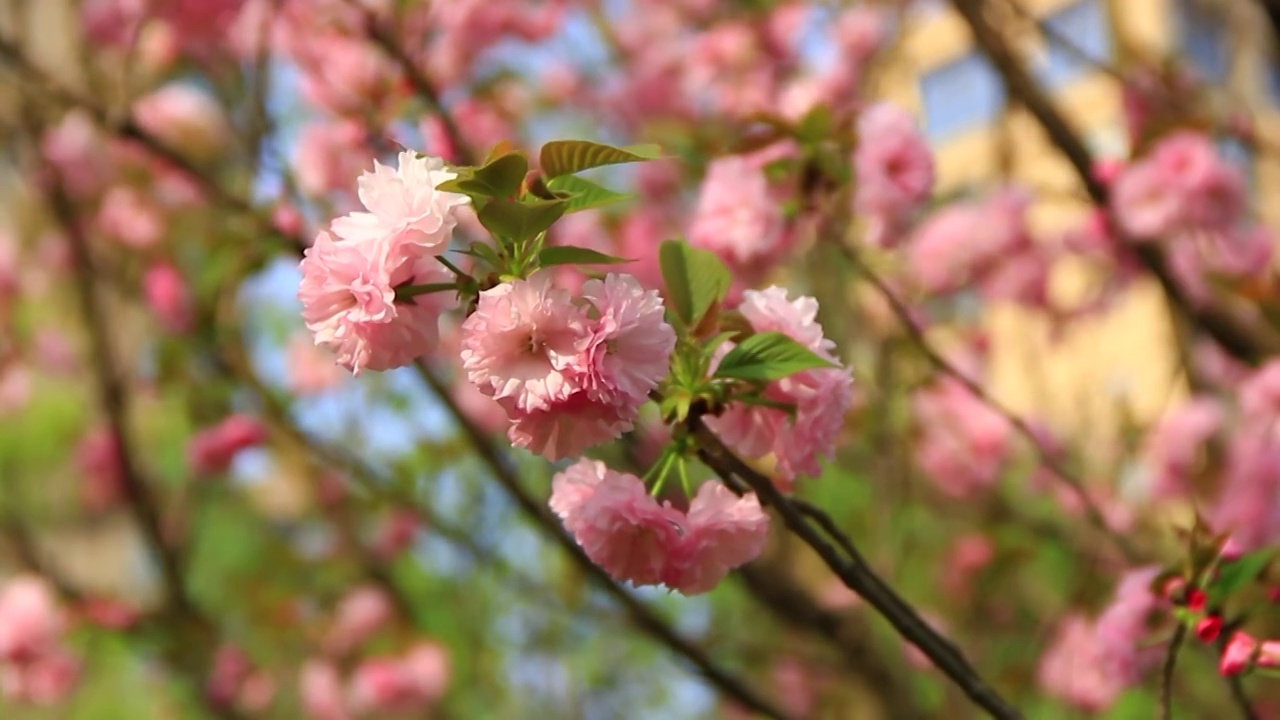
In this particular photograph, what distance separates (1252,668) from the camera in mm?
826

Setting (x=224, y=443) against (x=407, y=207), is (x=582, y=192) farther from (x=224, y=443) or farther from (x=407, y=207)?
(x=224, y=443)

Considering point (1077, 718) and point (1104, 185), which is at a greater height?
point (1104, 185)

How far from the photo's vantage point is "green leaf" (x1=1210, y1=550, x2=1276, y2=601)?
33.4 inches

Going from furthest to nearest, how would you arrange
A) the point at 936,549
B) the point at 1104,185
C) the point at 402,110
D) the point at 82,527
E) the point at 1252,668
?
the point at 82,527 < the point at 936,549 < the point at 1104,185 < the point at 402,110 < the point at 1252,668

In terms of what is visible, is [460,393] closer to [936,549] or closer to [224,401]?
[224,401]

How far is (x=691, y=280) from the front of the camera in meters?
0.77

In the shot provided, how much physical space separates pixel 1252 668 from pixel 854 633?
1.08 meters

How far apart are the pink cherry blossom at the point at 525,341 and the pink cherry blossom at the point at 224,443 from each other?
1787 millimetres

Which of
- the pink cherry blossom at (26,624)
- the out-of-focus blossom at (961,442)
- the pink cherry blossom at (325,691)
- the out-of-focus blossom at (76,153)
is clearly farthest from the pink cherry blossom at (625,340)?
the pink cherry blossom at (325,691)

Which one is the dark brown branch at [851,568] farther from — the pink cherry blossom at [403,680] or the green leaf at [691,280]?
the pink cherry blossom at [403,680]

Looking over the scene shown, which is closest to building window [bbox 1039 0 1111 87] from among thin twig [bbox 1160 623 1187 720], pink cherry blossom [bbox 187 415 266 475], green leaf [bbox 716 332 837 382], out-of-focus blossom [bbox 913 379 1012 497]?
out-of-focus blossom [bbox 913 379 1012 497]

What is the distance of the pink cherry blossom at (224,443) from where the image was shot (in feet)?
7.61

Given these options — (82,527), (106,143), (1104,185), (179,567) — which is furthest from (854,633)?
(82,527)

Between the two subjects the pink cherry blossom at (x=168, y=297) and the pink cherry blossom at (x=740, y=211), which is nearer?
the pink cherry blossom at (x=740, y=211)
